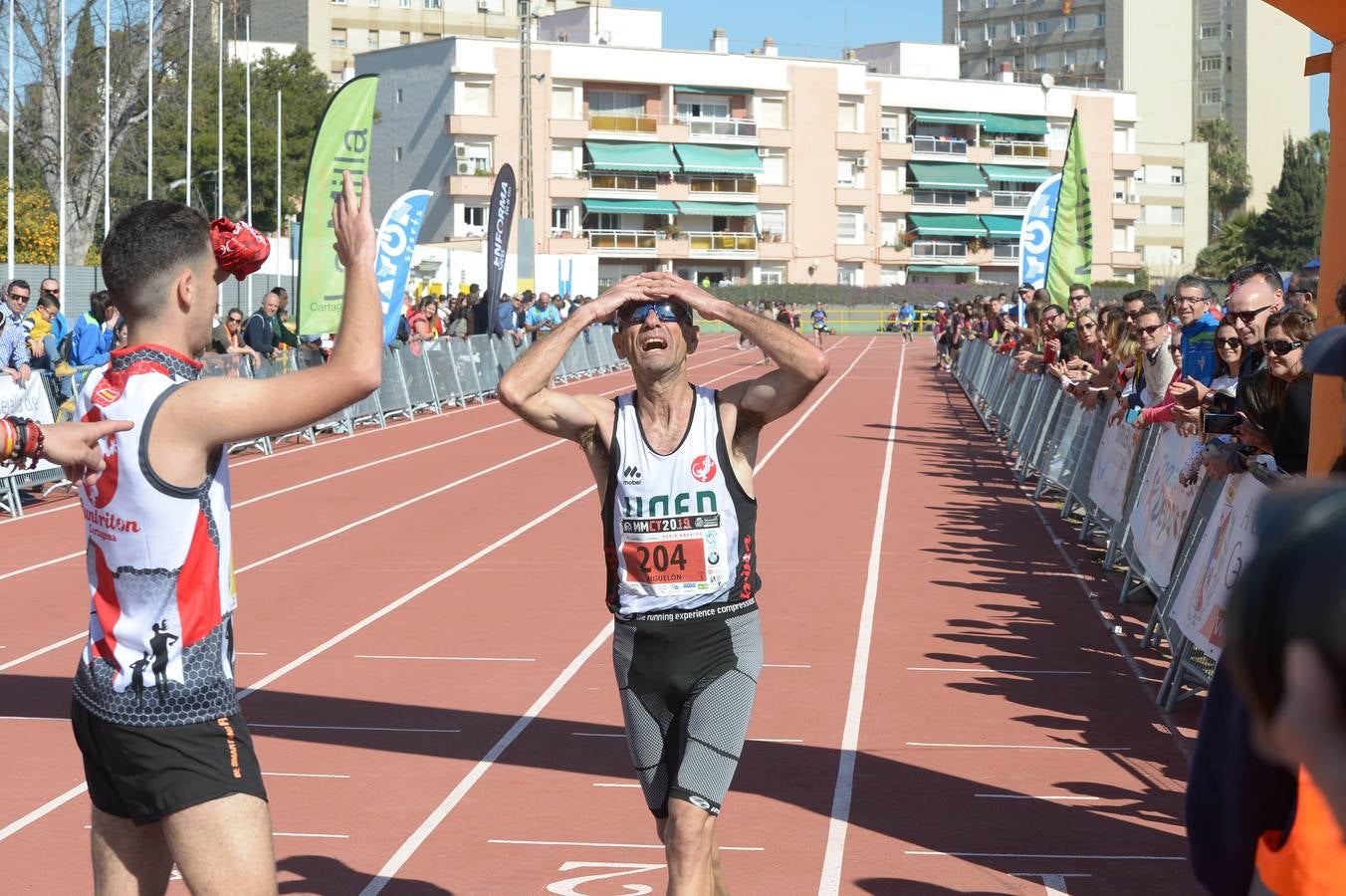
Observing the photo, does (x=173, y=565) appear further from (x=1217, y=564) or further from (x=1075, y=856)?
(x=1217, y=564)

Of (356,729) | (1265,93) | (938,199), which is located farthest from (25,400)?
(1265,93)

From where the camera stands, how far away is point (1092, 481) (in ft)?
46.1

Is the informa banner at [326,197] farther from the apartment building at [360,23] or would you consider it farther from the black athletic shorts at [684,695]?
the apartment building at [360,23]

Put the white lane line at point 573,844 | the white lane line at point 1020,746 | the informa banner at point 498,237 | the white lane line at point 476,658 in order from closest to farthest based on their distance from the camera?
the white lane line at point 573,844, the white lane line at point 1020,746, the white lane line at point 476,658, the informa banner at point 498,237

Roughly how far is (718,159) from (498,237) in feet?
194

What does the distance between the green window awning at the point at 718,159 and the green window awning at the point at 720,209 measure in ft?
5.42

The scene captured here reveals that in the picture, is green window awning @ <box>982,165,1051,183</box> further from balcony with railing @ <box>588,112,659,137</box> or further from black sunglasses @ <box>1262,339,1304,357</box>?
black sunglasses @ <box>1262,339,1304,357</box>

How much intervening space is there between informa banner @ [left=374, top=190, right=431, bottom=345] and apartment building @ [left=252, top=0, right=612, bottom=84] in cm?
8580

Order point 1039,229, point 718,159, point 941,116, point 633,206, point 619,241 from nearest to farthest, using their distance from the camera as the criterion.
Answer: point 1039,229
point 619,241
point 633,206
point 718,159
point 941,116

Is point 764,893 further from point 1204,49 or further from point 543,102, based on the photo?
point 1204,49

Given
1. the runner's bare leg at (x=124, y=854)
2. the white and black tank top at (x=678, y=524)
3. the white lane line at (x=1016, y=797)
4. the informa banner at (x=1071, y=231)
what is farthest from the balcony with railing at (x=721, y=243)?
the runner's bare leg at (x=124, y=854)

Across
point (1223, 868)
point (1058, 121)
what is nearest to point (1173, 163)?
point (1058, 121)

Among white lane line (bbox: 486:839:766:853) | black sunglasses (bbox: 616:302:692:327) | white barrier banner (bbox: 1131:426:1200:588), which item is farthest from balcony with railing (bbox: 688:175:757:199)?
black sunglasses (bbox: 616:302:692:327)

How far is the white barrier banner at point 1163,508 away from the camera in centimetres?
954
